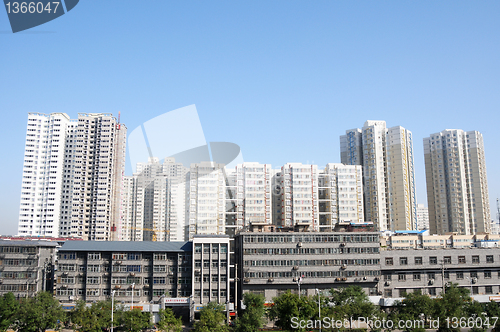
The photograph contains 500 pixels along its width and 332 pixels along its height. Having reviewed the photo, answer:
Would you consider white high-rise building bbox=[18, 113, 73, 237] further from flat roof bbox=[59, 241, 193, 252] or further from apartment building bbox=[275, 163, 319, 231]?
apartment building bbox=[275, 163, 319, 231]

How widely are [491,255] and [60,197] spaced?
93933 millimetres

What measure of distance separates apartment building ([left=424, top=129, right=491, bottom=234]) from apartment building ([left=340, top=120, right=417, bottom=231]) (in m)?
10.5

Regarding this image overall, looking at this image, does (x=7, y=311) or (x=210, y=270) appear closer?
(x=7, y=311)

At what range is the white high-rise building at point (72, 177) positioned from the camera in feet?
337

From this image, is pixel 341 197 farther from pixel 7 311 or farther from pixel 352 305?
pixel 7 311

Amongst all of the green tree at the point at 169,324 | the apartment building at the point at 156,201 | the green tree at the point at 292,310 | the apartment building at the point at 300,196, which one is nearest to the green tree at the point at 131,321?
the green tree at the point at 169,324

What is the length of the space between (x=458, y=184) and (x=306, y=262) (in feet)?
217

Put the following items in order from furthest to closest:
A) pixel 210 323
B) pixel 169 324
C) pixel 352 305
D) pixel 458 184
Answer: pixel 458 184 < pixel 169 324 < pixel 352 305 < pixel 210 323

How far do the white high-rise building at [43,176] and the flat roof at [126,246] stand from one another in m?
52.6

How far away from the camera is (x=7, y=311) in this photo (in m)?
46.0

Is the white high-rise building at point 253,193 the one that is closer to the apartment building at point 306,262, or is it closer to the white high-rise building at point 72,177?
the apartment building at point 306,262

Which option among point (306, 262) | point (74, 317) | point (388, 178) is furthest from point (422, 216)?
point (74, 317)

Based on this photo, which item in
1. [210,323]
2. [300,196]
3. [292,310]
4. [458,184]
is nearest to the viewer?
[292,310]

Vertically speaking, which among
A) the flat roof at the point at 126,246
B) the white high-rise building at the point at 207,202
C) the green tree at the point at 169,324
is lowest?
the green tree at the point at 169,324
